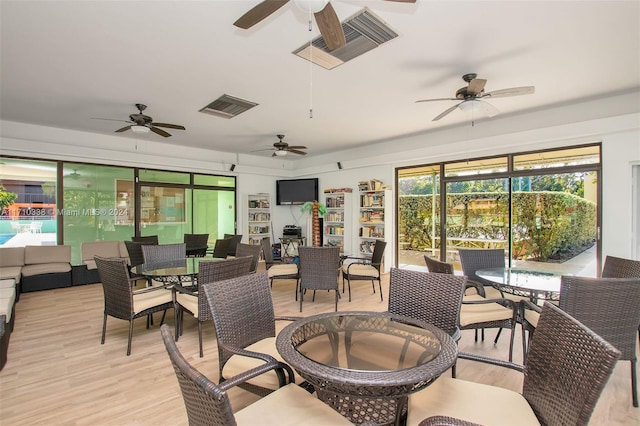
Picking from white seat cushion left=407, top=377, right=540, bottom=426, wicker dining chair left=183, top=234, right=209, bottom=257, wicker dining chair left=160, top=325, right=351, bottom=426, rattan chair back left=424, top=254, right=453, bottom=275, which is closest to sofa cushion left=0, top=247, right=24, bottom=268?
wicker dining chair left=183, top=234, right=209, bottom=257

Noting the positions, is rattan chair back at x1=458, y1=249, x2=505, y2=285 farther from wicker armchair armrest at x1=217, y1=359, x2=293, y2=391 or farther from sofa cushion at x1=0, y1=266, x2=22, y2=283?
sofa cushion at x1=0, y1=266, x2=22, y2=283

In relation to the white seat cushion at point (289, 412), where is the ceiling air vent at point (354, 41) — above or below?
above

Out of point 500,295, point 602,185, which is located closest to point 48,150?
point 500,295

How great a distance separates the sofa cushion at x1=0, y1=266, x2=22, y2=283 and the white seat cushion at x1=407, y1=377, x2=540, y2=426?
572cm

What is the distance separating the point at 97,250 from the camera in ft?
19.7

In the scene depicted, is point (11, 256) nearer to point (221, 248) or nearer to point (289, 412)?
point (221, 248)

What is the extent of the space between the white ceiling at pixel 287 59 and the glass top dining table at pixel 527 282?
218 cm

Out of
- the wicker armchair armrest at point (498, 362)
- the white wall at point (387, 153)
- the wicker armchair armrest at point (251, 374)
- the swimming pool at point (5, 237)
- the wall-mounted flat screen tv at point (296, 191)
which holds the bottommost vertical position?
the wicker armchair armrest at point (498, 362)

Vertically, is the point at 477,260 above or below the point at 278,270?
above

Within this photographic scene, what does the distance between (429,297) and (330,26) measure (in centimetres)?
193

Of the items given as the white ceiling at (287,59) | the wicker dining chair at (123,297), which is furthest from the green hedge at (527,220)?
the wicker dining chair at (123,297)

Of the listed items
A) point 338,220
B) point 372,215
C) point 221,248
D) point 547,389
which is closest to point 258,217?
point 338,220

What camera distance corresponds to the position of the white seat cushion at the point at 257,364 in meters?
1.65

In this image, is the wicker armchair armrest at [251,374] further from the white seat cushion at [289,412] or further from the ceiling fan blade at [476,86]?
the ceiling fan blade at [476,86]
